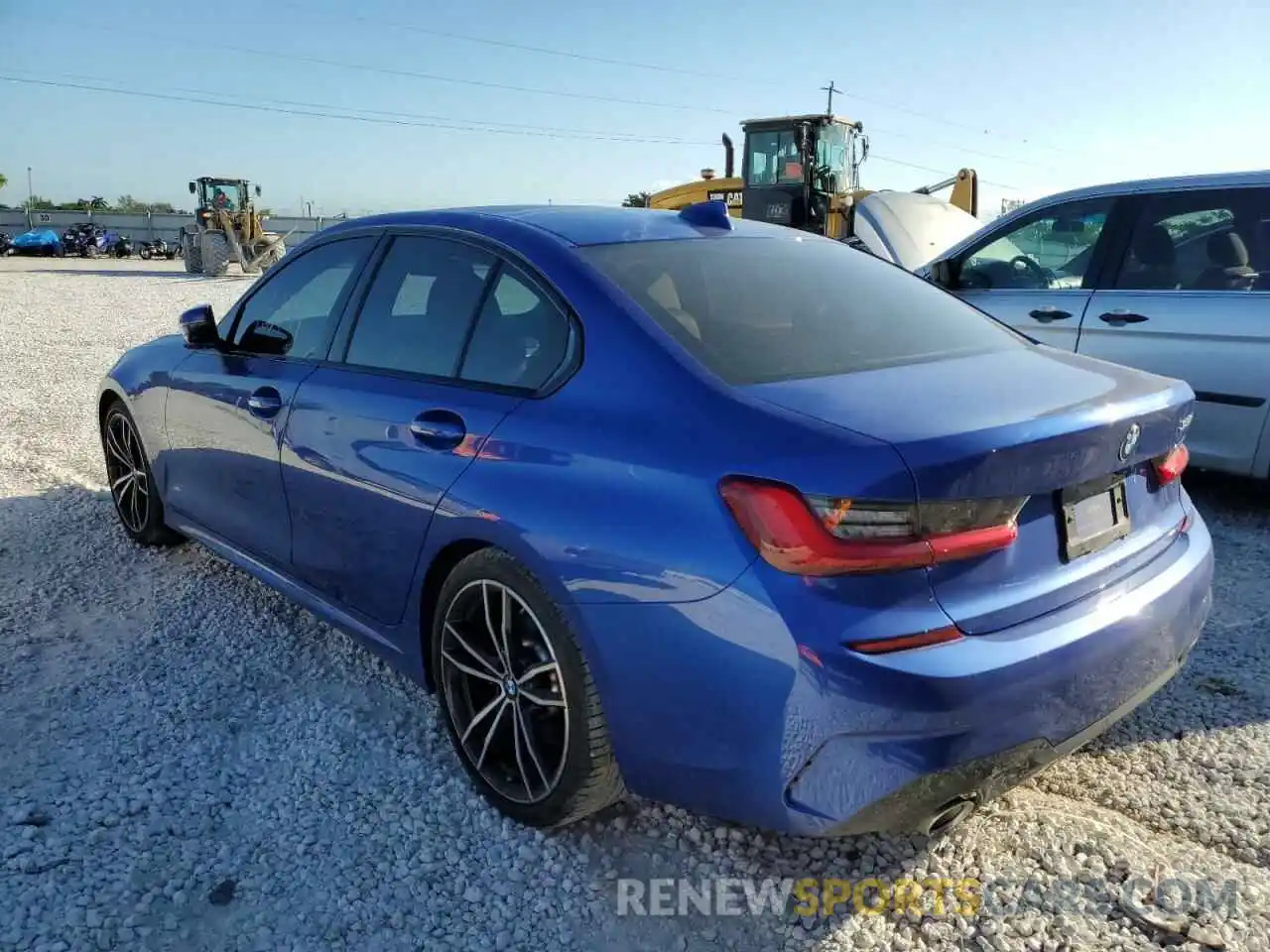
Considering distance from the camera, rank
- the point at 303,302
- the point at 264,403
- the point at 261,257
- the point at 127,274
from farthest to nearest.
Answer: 1. the point at 127,274
2. the point at 261,257
3. the point at 303,302
4. the point at 264,403

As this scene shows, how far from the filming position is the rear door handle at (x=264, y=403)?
3.35 metres

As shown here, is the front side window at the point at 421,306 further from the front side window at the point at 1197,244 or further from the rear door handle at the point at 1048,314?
the front side window at the point at 1197,244

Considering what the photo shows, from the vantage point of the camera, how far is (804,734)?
192 cm

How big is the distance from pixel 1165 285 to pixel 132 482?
16.9ft

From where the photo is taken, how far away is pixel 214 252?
83.7 ft

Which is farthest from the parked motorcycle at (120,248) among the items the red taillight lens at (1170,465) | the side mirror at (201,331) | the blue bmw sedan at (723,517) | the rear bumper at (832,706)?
the red taillight lens at (1170,465)


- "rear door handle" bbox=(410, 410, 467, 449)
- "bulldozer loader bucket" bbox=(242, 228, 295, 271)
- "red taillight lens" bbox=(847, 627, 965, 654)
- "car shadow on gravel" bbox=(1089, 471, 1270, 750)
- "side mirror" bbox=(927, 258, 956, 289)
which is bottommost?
"car shadow on gravel" bbox=(1089, 471, 1270, 750)

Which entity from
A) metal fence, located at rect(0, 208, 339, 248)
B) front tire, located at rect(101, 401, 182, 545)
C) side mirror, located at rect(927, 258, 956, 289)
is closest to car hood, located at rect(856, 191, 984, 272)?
side mirror, located at rect(927, 258, 956, 289)

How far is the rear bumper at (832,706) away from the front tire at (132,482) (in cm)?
307

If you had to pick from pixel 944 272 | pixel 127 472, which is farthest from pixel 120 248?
pixel 944 272

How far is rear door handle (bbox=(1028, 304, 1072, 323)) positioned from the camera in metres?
5.36

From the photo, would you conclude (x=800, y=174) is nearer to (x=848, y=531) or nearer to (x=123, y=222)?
(x=848, y=531)

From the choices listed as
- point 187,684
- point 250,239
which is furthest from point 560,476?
point 250,239

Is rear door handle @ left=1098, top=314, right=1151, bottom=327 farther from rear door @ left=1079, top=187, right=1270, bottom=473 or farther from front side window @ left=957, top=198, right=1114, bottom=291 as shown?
front side window @ left=957, top=198, right=1114, bottom=291
